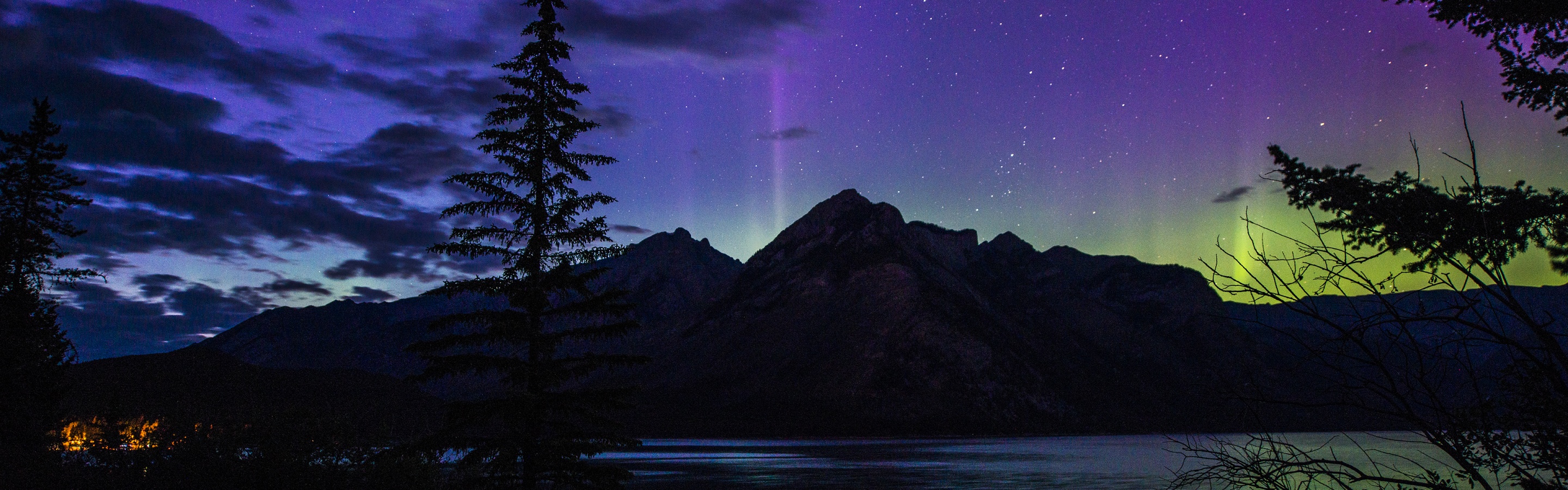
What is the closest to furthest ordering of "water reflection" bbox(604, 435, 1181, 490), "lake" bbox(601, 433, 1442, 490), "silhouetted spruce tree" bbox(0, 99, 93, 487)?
1. "silhouetted spruce tree" bbox(0, 99, 93, 487)
2. "lake" bbox(601, 433, 1442, 490)
3. "water reflection" bbox(604, 435, 1181, 490)

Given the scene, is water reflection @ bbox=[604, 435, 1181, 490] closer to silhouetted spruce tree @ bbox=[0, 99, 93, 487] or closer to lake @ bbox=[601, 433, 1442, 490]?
lake @ bbox=[601, 433, 1442, 490]

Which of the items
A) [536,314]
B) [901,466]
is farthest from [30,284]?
[901,466]

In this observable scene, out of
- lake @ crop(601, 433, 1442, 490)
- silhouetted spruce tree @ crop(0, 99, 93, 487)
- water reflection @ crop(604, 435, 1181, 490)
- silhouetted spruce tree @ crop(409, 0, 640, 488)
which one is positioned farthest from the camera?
water reflection @ crop(604, 435, 1181, 490)

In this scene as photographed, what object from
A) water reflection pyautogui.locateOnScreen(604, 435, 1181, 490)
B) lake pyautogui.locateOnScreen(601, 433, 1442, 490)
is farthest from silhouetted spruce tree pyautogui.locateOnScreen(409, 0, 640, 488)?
water reflection pyautogui.locateOnScreen(604, 435, 1181, 490)

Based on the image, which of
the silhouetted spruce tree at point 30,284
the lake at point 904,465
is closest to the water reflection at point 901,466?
the lake at point 904,465

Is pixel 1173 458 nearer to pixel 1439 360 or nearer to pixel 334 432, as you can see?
pixel 334 432

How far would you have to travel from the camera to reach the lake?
70188 millimetres

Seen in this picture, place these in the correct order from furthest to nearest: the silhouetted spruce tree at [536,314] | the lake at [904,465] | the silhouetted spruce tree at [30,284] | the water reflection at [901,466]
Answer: the water reflection at [901,466]
the lake at [904,465]
the silhouetted spruce tree at [30,284]
the silhouetted spruce tree at [536,314]

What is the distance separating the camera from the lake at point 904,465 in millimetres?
70188

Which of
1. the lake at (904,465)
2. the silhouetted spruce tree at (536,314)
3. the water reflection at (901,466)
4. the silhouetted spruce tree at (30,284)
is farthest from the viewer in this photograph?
the water reflection at (901,466)

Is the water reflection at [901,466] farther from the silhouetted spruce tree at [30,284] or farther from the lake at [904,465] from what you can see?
the silhouetted spruce tree at [30,284]

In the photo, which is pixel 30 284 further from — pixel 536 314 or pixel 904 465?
pixel 904 465

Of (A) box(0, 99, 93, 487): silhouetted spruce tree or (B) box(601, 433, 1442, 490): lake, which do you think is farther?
(B) box(601, 433, 1442, 490): lake

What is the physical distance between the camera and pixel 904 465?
316 ft
